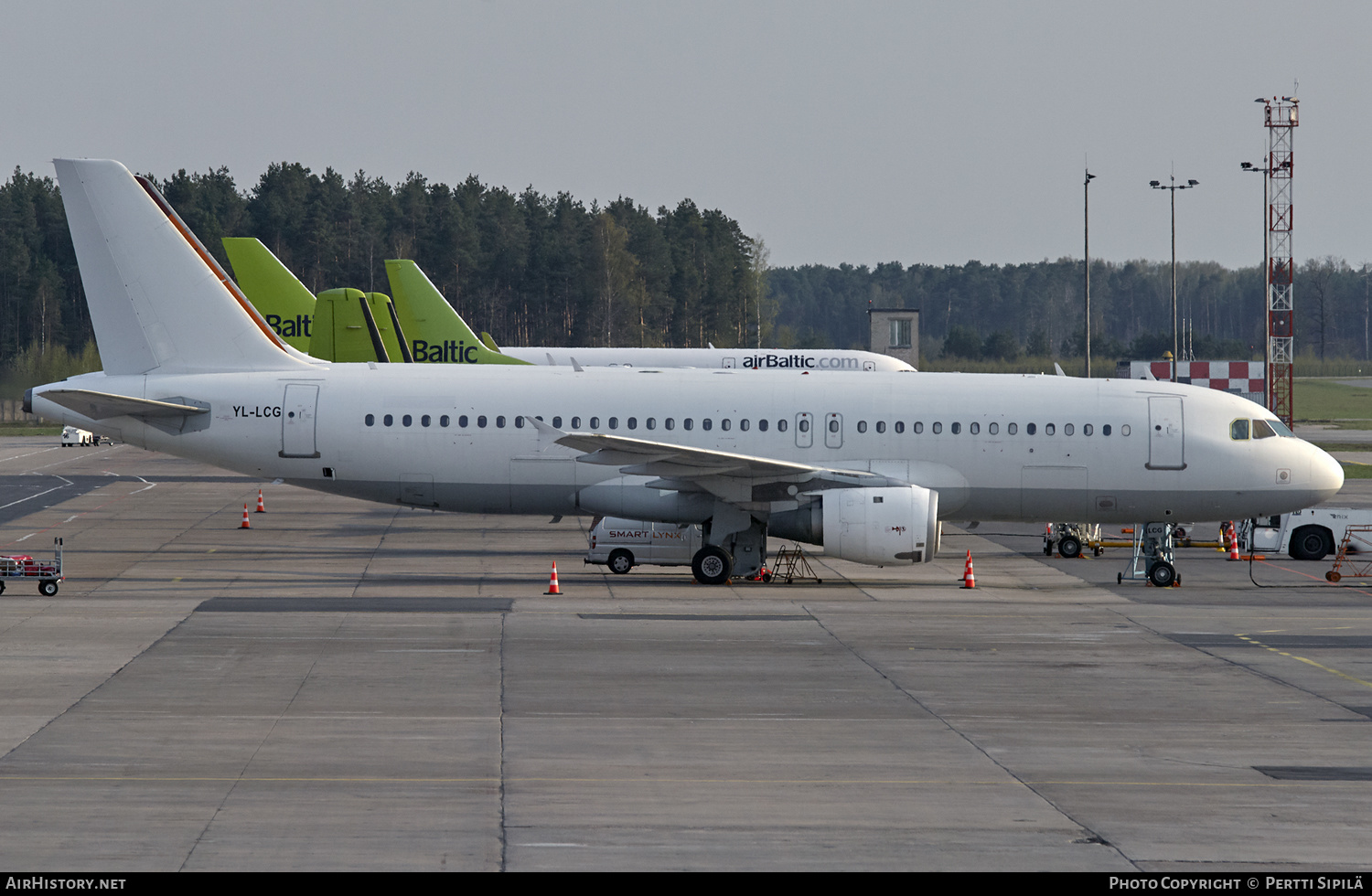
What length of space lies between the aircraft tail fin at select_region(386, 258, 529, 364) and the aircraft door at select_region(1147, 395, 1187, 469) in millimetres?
24469

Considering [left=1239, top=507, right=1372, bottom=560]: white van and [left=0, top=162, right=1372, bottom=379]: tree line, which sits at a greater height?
[left=0, top=162, right=1372, bottom=379]: tree line

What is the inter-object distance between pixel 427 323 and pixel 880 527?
26461 mm

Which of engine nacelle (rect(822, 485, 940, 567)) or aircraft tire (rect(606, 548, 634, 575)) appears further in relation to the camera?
aircraft tire (rect(606, 548, 634, 575))

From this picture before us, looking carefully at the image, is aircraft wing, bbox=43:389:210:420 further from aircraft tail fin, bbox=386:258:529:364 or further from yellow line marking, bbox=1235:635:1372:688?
yellow line marking, bbox=1235:635:1372:688

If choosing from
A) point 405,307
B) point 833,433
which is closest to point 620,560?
point 833,433

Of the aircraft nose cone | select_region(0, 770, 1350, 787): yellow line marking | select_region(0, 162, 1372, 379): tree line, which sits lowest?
select_region(0, 770, 1350, 787): yellow line marking

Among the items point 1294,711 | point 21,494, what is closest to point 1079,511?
point 1294,711

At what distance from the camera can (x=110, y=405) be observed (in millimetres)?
29922

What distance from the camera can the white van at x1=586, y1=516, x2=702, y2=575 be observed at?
30844 mm

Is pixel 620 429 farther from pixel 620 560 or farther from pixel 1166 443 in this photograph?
pixel 1166 443

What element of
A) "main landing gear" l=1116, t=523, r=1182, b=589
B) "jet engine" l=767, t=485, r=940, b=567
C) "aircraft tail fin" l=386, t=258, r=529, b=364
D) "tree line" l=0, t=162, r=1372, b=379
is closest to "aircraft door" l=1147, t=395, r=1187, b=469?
"main landing gear" l=1116, t=523, r=1182, b=589

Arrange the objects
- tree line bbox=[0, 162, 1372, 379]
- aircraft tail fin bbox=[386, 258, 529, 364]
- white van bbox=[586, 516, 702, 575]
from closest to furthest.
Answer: white van bbox=[586, 516, 702, 575] → aircraft tail fin bbox=[386, 258, 529, 364] → tree line bbox=[0, 162, 1372, 379]

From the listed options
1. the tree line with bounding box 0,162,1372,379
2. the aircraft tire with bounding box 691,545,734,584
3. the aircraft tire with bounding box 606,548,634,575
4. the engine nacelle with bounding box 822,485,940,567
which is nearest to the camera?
the engine nacelle with bounding box 822,485,940,567

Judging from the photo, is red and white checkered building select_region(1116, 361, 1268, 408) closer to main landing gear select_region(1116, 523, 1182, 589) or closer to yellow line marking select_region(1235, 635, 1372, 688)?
main landing gear select_region(1116, 523, 1182, 589)
